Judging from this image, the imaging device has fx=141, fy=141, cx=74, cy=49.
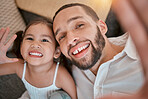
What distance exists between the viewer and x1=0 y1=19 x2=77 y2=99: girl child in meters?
0.90

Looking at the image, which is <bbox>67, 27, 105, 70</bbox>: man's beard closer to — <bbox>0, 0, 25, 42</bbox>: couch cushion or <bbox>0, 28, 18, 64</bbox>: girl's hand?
<bbox>0, 28, 18, 64</bbox>: girl's hand

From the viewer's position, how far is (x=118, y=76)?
79cm

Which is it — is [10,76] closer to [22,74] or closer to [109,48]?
[22,74]

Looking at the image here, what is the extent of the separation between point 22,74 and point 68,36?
0.51m

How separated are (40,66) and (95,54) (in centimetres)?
41

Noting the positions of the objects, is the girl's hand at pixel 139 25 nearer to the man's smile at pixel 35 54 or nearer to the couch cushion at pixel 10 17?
the man's smile at pixel 35 54

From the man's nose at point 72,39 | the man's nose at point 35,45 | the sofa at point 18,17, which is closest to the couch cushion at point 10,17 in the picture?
the sofa at point 18,17

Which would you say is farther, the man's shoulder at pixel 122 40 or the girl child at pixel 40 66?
the man's shoulder at pixel 122 40

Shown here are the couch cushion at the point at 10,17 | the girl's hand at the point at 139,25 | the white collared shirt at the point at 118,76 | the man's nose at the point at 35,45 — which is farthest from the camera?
the couch cushion at the point at 10,17

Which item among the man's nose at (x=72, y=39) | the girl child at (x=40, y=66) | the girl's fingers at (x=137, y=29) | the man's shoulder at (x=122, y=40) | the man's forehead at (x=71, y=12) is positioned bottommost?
the girl child at (x=40, y=66)

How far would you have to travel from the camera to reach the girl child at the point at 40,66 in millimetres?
901

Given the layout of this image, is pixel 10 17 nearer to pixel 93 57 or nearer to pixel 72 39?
pixel 72 39

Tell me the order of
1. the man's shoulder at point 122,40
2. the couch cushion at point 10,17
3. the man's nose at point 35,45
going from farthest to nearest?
the couch cushion at point 10,17 < the man's shoulder at point 122,40 < the man's nose at point 35,45

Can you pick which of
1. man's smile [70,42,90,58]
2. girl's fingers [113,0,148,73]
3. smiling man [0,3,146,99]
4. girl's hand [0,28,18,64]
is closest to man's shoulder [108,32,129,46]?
smiling man [0,3,146,99]
